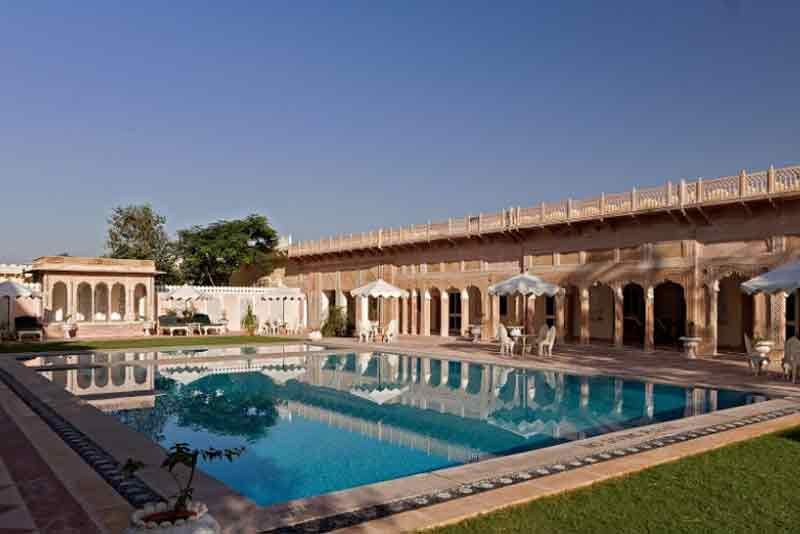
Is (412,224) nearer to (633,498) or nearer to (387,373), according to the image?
(387,373)

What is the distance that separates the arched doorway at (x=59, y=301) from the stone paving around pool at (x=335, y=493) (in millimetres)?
18903

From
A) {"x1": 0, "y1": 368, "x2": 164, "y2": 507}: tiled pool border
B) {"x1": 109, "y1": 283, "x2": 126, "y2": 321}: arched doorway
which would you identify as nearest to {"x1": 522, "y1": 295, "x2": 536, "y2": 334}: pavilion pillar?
{"x1": 0, "y1": 368, "x2": 164, "y2": 507}: tiled pool border

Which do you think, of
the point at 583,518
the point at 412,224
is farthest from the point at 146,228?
the point at 583,518

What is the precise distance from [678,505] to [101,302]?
2778 cm

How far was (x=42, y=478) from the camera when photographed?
509 cm

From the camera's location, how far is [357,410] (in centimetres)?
979

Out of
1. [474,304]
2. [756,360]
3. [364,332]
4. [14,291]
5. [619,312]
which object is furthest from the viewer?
[474,304]

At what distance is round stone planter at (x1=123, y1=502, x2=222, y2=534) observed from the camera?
10.2 feet

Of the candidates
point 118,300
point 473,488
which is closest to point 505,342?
point 473,488

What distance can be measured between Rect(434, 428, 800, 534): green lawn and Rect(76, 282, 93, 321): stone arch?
26.6 meters

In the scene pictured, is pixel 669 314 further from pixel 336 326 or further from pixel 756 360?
pixel 336 326

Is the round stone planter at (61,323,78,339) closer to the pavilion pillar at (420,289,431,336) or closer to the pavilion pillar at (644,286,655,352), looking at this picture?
the pavilion pillar at (420,289,431,336)

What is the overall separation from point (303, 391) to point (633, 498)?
7834 mm

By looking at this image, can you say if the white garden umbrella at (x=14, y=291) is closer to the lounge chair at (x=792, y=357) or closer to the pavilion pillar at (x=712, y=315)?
the pavilion pillar at (x=712, y=315)
